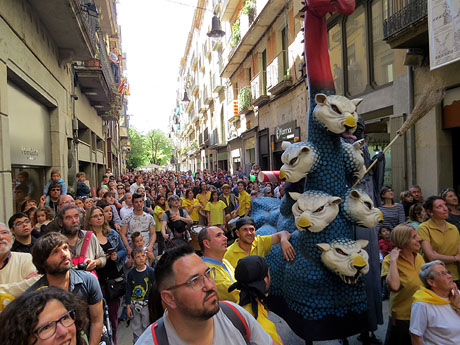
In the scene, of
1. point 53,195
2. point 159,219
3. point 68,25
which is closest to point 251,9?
point 68,25

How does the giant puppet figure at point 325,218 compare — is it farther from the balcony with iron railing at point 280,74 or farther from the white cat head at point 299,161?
the balcony with iron railing at point 280,74

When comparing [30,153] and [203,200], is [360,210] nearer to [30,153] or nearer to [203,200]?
[203,200]

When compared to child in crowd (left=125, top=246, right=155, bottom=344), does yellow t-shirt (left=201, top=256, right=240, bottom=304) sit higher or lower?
higher

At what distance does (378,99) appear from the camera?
9.66m

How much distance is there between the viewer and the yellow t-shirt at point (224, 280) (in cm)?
280

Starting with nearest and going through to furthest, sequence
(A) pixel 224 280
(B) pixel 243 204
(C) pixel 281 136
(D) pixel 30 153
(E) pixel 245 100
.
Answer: (A) pixel 224 280 < (D) pixel 30 153 < (B) pixel 243 204 < (C) pixel 281 136 < (E) pixel 245 100

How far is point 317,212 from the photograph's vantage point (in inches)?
118

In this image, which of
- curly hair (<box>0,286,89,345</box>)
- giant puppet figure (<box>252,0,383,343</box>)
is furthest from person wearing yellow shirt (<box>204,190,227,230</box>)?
curly hair (<box>0,286,89,345</box>)

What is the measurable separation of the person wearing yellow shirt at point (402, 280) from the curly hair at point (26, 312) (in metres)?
2.72

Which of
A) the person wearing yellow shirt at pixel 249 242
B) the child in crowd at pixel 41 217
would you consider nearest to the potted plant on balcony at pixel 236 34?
the child in crowd at pixel 41 217

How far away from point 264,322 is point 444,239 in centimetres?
280

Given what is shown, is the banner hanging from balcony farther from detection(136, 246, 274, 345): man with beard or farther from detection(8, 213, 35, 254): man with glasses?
detection(8, 213, 35, 254): man with glasses

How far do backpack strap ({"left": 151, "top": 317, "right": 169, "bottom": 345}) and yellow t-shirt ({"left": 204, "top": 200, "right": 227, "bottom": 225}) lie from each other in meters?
6.81

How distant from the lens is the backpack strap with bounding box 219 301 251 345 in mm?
1822
